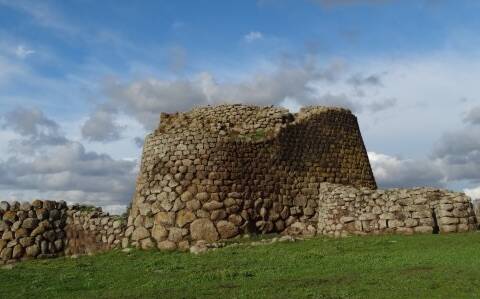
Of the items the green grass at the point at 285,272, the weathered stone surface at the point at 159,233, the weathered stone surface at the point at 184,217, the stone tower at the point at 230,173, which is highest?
the stone tower at the point at 230,173

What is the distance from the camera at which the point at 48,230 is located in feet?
73.2

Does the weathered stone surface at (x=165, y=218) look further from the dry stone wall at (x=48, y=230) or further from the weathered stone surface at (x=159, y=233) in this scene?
the dry stone wall at (x=48, y=230)

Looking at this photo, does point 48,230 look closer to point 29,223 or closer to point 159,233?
point 29,223

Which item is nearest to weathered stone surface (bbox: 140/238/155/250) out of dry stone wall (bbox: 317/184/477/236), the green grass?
the green grass

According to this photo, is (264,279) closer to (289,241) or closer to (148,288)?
(148,288)

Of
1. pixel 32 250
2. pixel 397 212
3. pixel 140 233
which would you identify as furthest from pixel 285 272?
pixel 32 250

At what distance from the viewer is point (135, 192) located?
826 inches

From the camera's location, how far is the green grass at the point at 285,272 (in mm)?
9445

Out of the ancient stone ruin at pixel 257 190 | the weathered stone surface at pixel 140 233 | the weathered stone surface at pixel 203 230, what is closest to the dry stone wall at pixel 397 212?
the ancient stone ruin at pixel 257 190

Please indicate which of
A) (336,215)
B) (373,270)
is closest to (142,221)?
(336,215)

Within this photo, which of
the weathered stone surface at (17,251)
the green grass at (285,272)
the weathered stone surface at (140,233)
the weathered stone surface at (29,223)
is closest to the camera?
the green grass at (285,272)

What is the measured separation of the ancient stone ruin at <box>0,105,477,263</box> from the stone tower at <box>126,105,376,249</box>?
39 millimetres

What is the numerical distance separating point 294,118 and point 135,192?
23.0 feet

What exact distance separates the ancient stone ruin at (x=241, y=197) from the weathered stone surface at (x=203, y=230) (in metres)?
0.03
